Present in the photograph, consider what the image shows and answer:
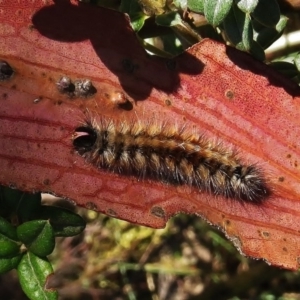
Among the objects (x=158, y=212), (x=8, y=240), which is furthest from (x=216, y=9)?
(x=8, y=240)

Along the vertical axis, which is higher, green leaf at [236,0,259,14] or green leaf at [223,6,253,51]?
green leaf at [236,0,259,14]

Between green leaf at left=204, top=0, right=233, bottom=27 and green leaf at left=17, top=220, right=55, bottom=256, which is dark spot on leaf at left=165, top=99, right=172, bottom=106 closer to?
green leaf at left=204, top=0, right=233, bottom=27

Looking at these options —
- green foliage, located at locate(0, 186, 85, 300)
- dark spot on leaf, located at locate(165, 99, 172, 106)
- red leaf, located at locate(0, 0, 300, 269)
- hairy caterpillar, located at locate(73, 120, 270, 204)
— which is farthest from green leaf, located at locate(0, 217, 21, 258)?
dark spot on leaf, located at locate(165, 99, 172, 106)

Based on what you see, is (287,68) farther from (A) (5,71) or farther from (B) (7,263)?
(B) (7,263)

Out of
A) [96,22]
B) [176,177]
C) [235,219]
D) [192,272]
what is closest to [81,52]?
[96,22]

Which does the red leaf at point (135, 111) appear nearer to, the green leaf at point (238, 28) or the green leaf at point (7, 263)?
the green leaf at point (238, 28)

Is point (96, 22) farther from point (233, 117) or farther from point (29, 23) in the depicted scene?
point (233, 117)

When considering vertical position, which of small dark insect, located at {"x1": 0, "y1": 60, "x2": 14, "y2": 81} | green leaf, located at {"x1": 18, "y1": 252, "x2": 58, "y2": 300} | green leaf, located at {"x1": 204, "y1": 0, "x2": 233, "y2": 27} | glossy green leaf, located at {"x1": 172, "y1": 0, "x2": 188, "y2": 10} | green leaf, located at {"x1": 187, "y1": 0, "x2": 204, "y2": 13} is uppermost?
green leaf, located at {"x1": 204, "y1": 0, "x2": 233, "y2": 27}
